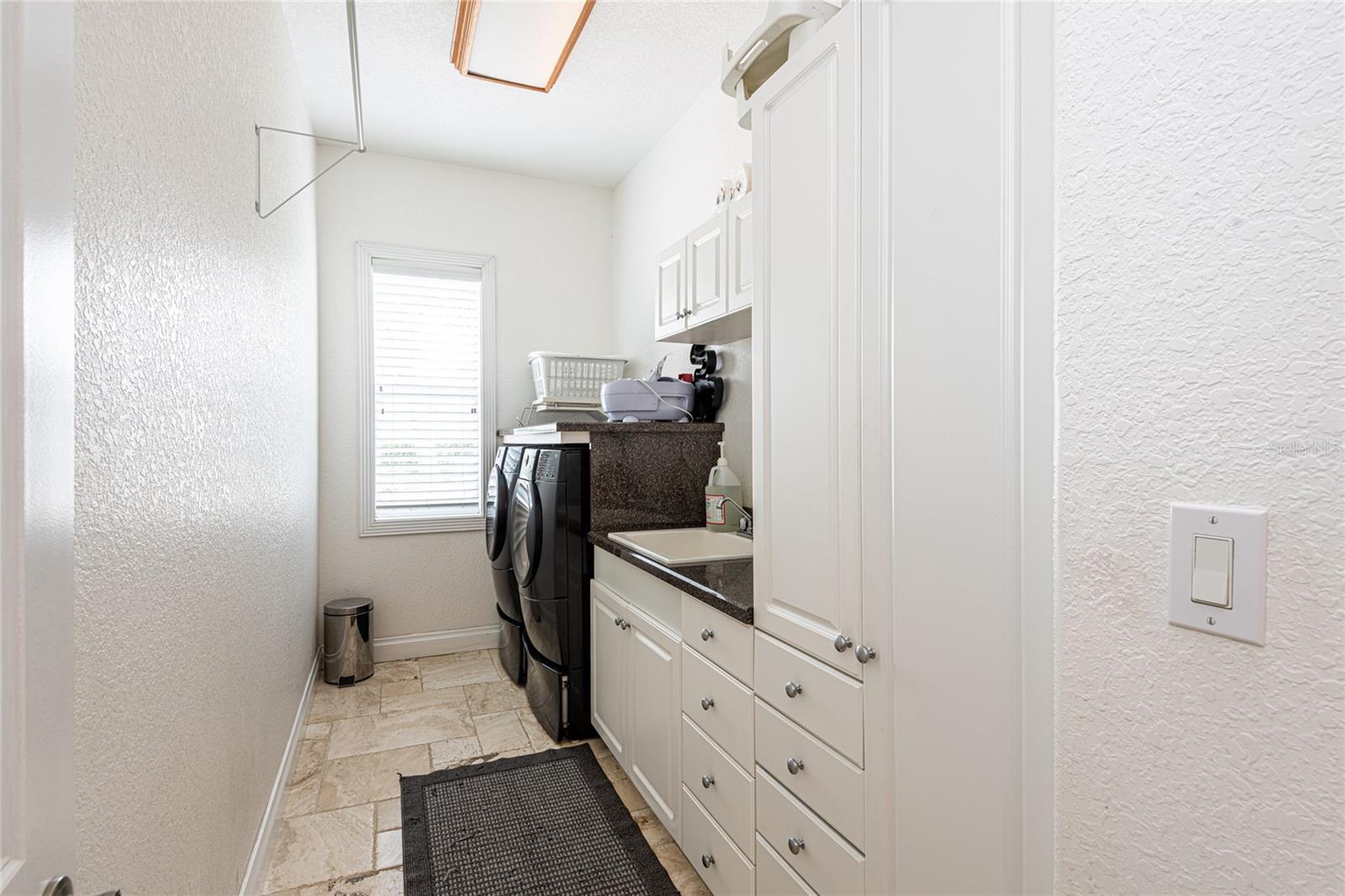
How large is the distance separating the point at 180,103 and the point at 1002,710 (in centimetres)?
169

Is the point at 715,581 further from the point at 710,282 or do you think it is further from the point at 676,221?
the point at 676,221

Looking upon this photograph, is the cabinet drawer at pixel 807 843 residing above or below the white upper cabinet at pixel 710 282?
below

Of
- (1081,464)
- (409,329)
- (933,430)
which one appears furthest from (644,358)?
(1081,464)

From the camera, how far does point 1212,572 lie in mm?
661

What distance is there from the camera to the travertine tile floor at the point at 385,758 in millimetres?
1979

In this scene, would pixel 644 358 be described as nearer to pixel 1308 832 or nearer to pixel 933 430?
pixel 933 430

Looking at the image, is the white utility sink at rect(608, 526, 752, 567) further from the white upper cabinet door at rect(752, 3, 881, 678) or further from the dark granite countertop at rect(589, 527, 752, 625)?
the white upper cabinet door at rect(752, 3, 881, 678)

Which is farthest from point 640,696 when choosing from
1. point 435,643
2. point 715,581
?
point 435,643

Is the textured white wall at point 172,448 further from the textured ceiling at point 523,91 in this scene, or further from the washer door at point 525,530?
the washer door at point 525,530

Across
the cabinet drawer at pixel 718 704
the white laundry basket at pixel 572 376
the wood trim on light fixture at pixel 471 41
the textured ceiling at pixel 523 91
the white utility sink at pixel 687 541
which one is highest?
the textured ceiling at pixel 523 91

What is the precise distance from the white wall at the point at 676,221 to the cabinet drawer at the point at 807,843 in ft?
4.66

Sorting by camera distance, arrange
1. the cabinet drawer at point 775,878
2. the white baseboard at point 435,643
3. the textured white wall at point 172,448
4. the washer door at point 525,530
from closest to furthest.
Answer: the textured white wall at point 172,448, the cabinet drawer at point 775,878, the washer door at point 525,530, the white baseboard at point 435,643

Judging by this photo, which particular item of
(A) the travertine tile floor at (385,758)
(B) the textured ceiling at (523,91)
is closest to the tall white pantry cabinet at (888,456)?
(A) the travertine tile floor at (385,758)

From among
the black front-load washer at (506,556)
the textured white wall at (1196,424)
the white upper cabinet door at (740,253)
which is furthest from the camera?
the black front-load washer at (506,556)
